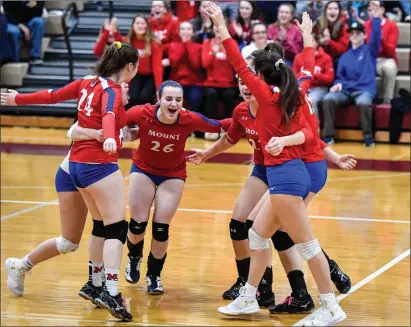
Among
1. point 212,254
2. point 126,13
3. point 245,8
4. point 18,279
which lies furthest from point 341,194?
point 126,13

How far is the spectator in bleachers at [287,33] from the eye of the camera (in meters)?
13.9

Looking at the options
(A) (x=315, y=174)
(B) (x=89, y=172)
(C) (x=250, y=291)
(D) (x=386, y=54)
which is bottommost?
(D) (x=386, y=54)

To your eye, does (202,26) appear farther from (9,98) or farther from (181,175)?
(9,98)

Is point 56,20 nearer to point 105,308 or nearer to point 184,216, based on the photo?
point 184,216

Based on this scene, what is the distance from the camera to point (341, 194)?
11242 millimetres

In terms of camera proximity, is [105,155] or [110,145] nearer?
[110,145]

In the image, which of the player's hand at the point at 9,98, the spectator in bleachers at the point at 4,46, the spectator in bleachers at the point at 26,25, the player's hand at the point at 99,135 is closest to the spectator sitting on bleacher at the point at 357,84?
the spectator in bleachers at the point at 4,46

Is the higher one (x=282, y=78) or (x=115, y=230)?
(x=282, y=78)

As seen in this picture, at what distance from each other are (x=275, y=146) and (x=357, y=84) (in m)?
8.33

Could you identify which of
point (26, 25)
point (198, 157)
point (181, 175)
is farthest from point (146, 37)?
point (198, 157)

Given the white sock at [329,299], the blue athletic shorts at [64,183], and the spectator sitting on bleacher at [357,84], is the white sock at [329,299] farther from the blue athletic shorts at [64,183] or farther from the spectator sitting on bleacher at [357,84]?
the spectator sitting on bleacher at [357,84]

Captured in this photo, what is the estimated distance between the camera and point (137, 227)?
7289mm

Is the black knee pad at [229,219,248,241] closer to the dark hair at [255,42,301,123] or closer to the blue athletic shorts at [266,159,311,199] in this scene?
the blue athletic shorts at [266,159,311,199]

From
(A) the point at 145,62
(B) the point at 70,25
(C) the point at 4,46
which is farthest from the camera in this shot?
(B) the point at 70,25
